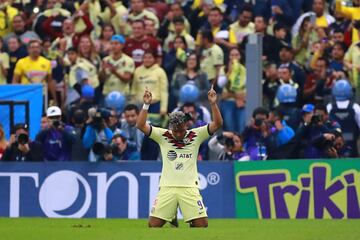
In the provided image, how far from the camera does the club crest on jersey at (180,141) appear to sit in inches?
713

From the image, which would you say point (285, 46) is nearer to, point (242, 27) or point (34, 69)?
point (242, 27)

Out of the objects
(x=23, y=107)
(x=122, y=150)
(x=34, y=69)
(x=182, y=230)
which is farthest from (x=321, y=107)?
(x=182, y=230)

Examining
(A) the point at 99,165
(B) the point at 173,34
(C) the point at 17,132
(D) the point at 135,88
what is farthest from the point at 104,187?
(B) the point at 173,34

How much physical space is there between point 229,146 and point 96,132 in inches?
92.1

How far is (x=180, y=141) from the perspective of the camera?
59.4ft

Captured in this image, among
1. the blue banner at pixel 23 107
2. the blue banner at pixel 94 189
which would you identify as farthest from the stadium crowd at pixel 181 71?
the blue banner at pixel 23 107

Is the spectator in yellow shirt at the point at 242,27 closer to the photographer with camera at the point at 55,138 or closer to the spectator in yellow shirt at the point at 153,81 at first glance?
the spectator in yellow shirt at the point at 153,81

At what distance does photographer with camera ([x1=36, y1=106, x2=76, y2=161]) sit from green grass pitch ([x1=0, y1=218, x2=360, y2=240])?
3.45 metres

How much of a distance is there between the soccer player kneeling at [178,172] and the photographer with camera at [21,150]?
5.00 metres

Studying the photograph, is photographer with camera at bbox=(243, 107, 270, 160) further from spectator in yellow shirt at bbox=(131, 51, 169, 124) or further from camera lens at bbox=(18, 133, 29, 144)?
camera lens at bbox=(18, 133, 29, 144)

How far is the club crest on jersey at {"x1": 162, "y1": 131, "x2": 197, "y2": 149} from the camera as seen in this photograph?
18.1m

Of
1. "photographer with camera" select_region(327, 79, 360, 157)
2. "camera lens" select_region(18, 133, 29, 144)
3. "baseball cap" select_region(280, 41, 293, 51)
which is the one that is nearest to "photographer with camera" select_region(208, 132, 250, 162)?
"photographer with camera" select_region(327, 79, 360, 157)

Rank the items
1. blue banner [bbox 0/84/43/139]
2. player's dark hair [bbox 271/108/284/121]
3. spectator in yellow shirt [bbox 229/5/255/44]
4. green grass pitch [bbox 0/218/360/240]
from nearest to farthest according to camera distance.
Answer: green grass pitch [bbox 0/218/360/240], player's dark hair [bbox 271/108/284/121], blue banner [bbox 0/84/43/139], spectator in yellow shirt [bbox 229/5/255/44]

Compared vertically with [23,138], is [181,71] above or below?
above
